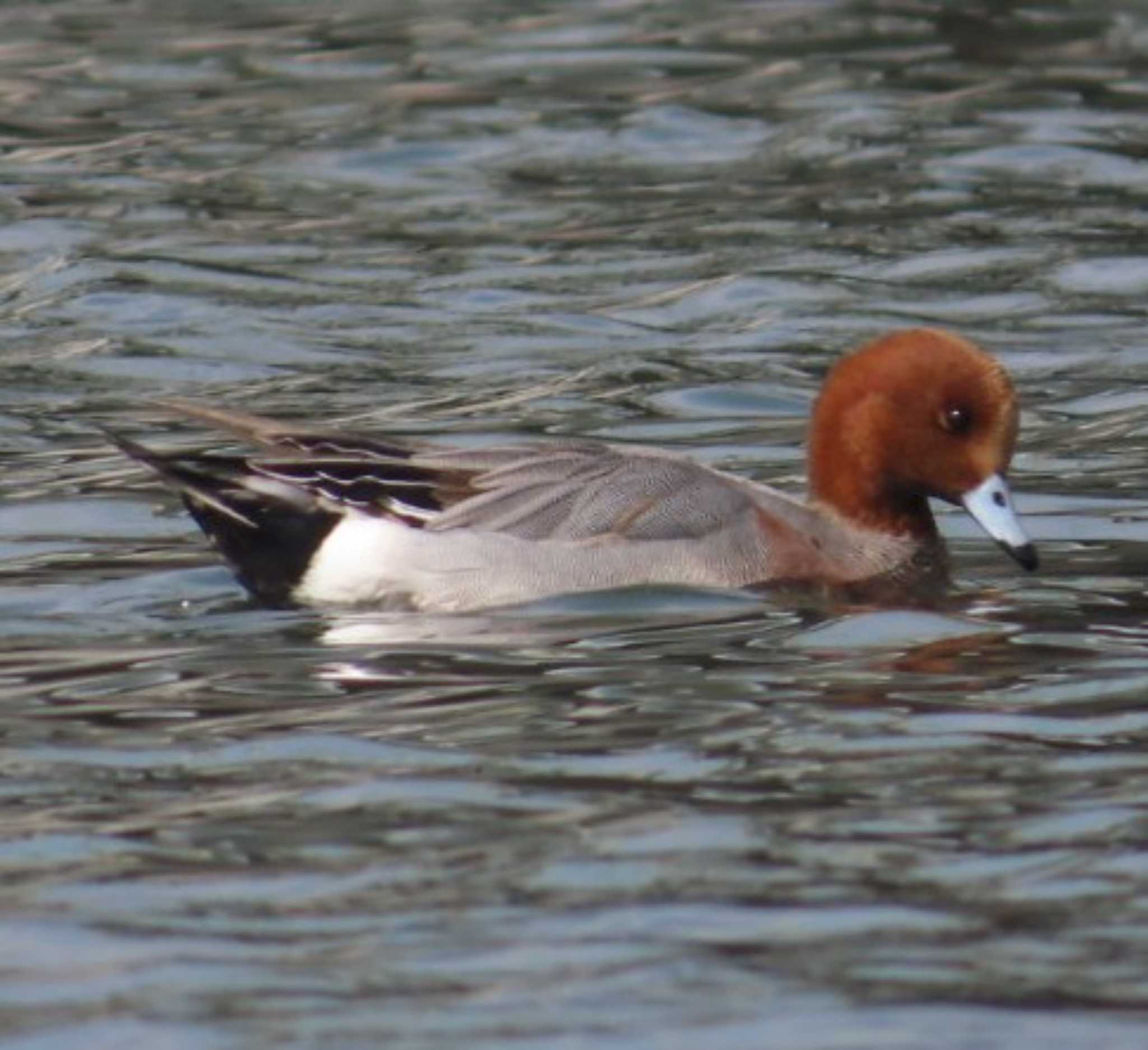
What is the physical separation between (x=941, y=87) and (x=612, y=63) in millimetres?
1523

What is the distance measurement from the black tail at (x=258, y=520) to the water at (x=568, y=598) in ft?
0.37

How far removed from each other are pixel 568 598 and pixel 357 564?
0.47 meters

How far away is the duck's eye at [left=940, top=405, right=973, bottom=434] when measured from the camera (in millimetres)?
8062

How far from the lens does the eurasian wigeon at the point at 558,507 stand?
7812 mm

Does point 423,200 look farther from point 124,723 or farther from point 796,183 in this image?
point 124,723

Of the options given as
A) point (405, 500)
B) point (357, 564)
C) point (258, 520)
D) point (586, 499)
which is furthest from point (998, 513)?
point (258, 520)

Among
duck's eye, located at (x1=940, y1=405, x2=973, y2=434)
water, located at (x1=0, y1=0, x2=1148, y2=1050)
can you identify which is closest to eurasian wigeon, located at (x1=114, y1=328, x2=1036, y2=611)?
duck's eye, located at (x1=940, y1=405, x2=973, y2=434)

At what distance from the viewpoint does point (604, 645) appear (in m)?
7.38

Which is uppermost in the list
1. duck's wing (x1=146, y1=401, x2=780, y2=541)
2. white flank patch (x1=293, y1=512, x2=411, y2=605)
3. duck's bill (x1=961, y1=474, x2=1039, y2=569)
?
duck's wing (x1=146, y1=401, x2=780, y2=541)

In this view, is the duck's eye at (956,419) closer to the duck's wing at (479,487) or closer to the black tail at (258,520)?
the duck's wing at (479,487)

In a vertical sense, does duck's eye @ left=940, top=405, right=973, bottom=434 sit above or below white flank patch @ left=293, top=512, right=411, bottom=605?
above

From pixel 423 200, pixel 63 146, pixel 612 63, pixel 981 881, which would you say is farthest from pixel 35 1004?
pixel 612 63

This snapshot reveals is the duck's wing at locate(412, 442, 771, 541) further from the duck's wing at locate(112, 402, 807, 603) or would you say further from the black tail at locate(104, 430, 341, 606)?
the black tail at locate(104, 430, 341, 606)

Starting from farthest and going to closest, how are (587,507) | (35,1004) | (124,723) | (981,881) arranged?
(587,507), (124,723), (981,881), (35,1004)
